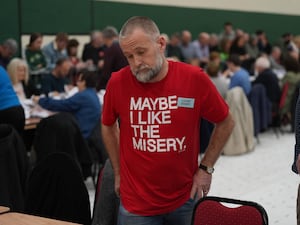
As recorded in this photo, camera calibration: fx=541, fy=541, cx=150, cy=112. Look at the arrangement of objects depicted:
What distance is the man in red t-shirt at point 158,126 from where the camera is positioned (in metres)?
2.04

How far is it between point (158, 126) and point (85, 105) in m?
3.09

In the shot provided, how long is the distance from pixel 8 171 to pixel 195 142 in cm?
161

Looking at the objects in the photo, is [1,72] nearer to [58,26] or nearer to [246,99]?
[246,99]

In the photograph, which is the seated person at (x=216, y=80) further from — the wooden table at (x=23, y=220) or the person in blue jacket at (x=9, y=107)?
the wooden table at (x=23, y=220)

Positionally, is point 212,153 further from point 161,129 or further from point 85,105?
point 85,105

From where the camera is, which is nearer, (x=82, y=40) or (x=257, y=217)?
(x=257, y=217)

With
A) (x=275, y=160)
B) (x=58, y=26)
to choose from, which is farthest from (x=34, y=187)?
(x=58, y=26)

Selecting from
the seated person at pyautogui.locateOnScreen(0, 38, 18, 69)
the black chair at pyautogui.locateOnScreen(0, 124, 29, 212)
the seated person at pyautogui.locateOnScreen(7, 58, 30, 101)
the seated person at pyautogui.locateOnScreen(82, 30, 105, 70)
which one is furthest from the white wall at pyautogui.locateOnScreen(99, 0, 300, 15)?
the black chair at pyautogui.locateOnScreen(0, 124, 29, 212)

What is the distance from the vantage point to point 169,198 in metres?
2.13

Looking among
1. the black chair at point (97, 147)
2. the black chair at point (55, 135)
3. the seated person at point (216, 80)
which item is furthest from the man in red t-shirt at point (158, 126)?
the seated person at point (216, 80)

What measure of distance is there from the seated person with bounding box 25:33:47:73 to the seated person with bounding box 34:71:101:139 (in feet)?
10.1

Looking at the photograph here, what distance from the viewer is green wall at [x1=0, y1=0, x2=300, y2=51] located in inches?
354

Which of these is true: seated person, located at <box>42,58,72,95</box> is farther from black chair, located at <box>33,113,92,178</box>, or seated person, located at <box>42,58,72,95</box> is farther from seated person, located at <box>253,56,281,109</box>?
seated person, located at <box>253,56,281,109</box>

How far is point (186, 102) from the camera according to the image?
2096mm
